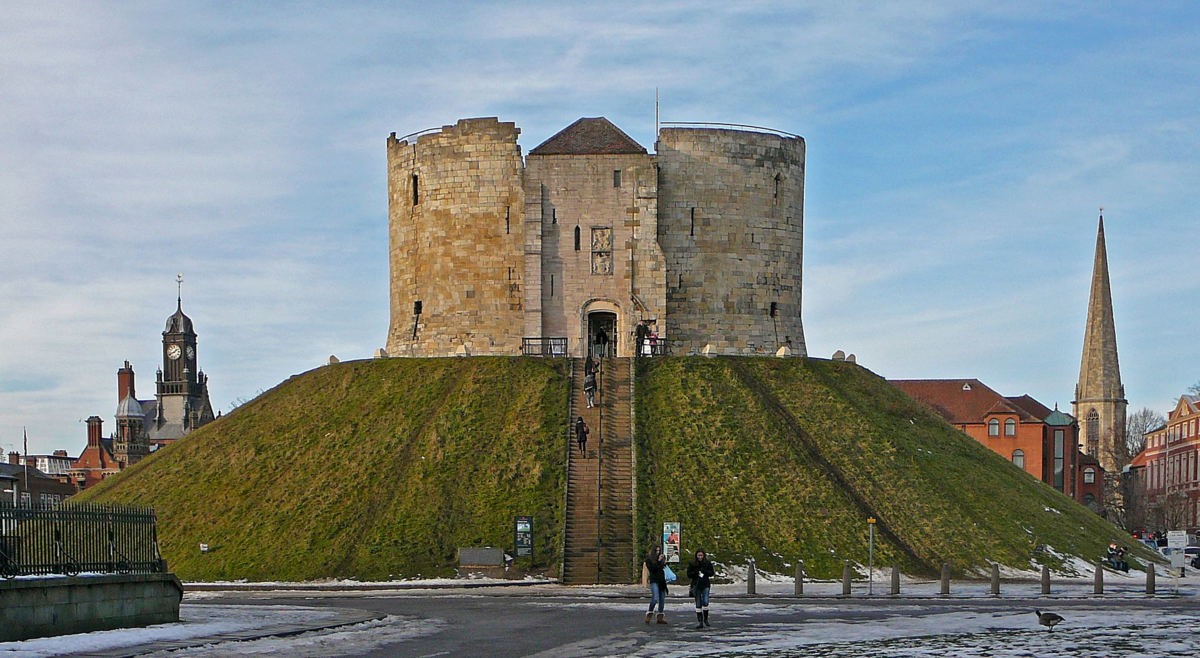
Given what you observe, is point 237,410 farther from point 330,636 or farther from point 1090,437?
point 1090,437

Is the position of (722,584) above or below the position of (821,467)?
below

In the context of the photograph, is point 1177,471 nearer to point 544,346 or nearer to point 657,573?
point 544,346

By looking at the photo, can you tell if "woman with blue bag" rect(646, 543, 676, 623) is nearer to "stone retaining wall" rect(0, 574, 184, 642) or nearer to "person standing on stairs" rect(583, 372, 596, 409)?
"stone retaining wall" rect(0, 574, 184, 642)

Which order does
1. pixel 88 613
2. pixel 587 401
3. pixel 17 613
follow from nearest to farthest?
1. pixel 17 613
2. pixel 88 613
3. pixel 587 401

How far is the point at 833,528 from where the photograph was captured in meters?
48.2

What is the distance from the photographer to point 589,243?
206 ft

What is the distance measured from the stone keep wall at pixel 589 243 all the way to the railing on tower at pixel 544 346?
1.24 ft

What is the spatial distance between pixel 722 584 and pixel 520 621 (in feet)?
49.3

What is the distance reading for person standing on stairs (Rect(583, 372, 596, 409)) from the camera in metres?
55.1

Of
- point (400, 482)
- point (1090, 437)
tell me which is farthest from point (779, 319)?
point (1090, 437)

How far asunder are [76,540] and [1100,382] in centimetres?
14911

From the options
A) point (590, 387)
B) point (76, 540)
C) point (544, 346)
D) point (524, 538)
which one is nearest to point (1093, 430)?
point (544, 346)

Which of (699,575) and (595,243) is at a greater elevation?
(595,243)

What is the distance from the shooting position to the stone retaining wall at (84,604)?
25.1m
